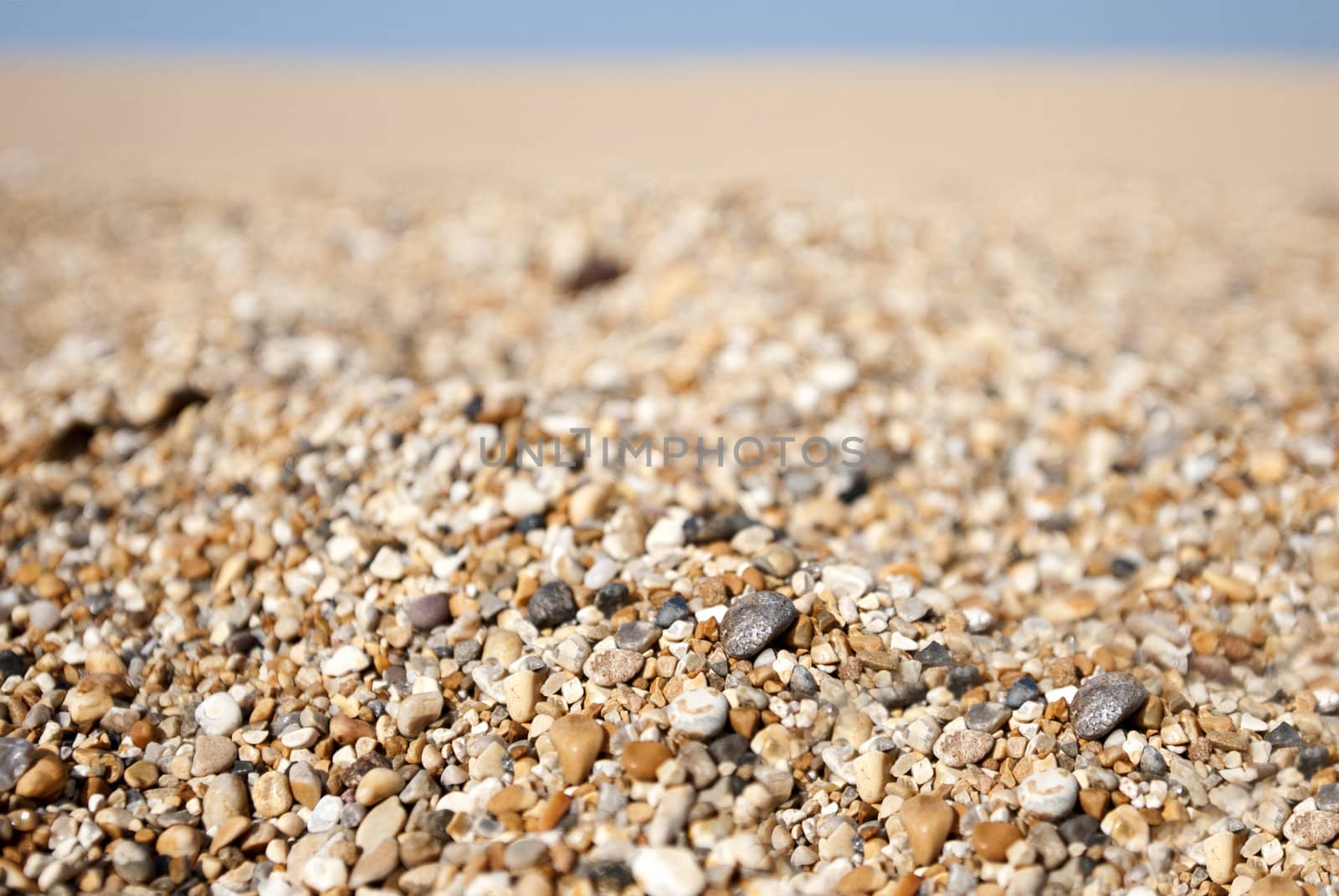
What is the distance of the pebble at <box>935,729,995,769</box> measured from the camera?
2053 millimetres

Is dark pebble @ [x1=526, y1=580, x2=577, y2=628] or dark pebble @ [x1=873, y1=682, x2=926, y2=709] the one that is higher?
dark pebble @ [x1=526, y1=580, x2=577, y2=628]

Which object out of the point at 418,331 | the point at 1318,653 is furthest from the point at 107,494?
the point at 1318,653

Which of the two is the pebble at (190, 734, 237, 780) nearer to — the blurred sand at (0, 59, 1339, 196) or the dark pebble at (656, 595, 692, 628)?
the dark pebble at (656, 595, 692, 628)

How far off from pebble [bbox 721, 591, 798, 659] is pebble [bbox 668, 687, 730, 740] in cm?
15

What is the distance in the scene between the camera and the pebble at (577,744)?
194 cm

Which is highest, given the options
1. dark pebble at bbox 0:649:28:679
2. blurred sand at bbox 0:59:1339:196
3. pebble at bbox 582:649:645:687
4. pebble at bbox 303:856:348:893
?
blurred sand at bbox 0:59:1339:196

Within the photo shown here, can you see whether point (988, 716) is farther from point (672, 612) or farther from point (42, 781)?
point (42, 781)

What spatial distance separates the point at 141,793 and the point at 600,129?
55.2 ft

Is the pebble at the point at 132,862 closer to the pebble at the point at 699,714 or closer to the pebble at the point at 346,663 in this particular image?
the pebble at the point at 346,663

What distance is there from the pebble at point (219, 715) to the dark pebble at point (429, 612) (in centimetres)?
45

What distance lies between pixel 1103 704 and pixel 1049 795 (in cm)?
30

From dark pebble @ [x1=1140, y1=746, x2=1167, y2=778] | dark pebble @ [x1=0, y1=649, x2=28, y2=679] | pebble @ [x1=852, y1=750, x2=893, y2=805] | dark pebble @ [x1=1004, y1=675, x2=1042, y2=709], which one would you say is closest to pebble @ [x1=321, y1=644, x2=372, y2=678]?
dark pebble @ [x1=0, y1=649, x2=28, y2=679]

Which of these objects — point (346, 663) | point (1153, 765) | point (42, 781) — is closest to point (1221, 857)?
point (1153, 765)

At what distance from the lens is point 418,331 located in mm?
4637
